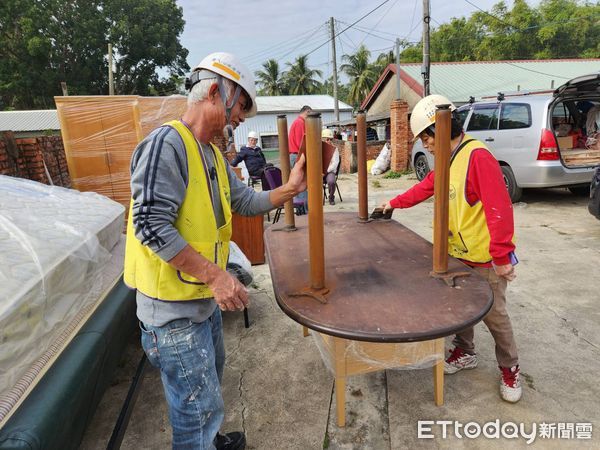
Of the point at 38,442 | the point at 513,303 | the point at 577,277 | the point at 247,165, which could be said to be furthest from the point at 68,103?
the point at 577,277

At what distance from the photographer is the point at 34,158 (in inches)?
179

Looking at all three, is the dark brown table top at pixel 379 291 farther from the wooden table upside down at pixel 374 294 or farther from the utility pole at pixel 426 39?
the utility pole at pixel 426 39

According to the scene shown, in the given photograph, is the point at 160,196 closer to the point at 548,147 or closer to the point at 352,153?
the point at 548,147

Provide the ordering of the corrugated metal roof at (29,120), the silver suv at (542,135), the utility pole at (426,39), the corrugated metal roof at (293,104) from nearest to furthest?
the silver suv at (542,135) → the utility pole at (426,39) → the corrugated metal roof at (29,120) → the corrugated metal roof at (293,104)

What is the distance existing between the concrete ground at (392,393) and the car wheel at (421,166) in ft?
18.0

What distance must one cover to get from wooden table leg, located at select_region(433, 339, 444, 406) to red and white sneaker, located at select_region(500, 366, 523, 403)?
340mm

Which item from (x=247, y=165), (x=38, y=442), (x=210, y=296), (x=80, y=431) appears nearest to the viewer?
(x=38, y=442)

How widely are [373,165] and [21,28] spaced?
832 inches

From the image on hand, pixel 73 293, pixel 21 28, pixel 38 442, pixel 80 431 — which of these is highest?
pixel 21 28

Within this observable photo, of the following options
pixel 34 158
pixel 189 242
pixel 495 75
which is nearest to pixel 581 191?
pixel 189 242

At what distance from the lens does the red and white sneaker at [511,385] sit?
A: 6.94ft

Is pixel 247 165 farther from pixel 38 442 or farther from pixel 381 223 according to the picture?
pixel 38 442

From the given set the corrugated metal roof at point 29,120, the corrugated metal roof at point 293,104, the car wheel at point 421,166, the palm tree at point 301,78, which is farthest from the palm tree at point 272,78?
the car wheel at point 421,166

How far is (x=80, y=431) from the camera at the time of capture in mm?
1630
